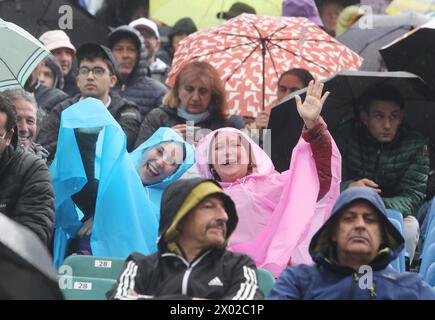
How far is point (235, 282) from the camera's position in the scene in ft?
24.3

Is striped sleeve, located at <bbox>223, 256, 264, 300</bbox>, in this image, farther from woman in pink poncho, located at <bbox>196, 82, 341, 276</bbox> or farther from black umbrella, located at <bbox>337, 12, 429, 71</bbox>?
black umbrella, located at <bbox>337, 12, 429, 71</bbox>

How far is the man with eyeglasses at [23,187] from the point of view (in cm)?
885

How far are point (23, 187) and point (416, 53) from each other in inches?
147

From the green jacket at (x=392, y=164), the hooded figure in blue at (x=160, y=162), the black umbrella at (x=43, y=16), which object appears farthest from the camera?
the black umbrella at (x=43, y=16)

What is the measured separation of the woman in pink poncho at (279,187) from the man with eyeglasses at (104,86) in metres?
1.89

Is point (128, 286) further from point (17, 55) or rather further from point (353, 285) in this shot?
point (17, 55)

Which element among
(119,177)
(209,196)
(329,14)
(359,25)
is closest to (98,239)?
(119,177)

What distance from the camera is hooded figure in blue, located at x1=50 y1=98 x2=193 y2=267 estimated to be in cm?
939

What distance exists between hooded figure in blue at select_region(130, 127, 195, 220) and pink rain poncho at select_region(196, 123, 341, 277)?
619mm

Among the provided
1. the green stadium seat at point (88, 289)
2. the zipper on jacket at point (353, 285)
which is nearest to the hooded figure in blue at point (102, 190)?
the green stadium seat at point (88, 289)

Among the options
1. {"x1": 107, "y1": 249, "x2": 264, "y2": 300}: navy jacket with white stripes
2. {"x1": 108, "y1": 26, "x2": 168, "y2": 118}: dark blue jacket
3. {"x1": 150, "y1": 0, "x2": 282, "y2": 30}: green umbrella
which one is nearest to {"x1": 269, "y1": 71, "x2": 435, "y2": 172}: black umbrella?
{"x1": 108, "y1": 26, "x2": 168, "y2": 118}: dark blue jacket

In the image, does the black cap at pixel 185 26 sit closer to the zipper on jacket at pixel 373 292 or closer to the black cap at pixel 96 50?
the black cap at pixel 96 50

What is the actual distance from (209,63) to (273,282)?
3.72m
